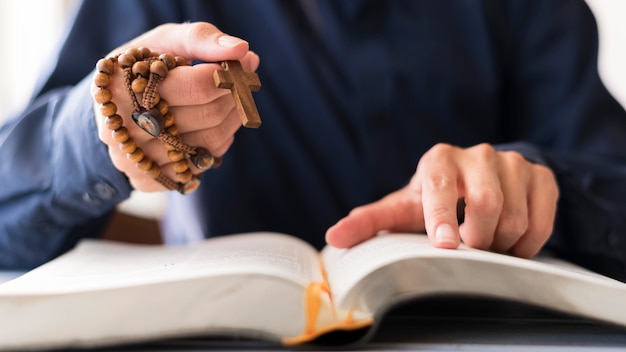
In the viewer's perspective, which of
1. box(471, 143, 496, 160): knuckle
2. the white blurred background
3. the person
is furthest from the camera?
the white blurred background

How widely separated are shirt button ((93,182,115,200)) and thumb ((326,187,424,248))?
150 millimetres

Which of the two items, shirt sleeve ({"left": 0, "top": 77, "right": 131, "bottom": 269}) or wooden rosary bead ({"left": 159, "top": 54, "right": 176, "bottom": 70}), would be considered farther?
shirt sleeve ({"left": 0, "top": 77, "right": 131, "bottom": 269})

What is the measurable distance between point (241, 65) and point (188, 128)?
0.05m

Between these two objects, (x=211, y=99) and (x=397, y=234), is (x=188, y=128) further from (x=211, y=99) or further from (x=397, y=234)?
(x=397, y=234)

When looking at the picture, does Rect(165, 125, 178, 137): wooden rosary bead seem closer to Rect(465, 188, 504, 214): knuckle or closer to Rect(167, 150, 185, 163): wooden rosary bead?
Rect(167, 150, 185, 163): wooden rosary bead

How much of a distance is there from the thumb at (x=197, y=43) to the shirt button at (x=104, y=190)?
11cm

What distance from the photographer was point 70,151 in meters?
0.44

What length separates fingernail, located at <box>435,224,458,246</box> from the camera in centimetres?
31

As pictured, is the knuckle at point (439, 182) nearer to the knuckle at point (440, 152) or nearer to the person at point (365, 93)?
the knuckle at point (440, 152)

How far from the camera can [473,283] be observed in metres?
0.29

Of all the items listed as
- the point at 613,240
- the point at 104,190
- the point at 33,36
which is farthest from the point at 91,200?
the point at 33,36

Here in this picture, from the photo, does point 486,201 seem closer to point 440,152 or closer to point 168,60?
point 440,152

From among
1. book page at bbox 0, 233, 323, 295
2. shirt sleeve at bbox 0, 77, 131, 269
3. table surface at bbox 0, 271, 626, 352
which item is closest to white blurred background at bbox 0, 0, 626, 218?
shirt sleeve at bbox 0, 77, 131, 269

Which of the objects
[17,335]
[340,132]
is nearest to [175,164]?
[17,335]
